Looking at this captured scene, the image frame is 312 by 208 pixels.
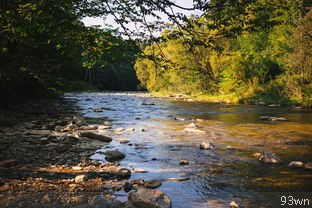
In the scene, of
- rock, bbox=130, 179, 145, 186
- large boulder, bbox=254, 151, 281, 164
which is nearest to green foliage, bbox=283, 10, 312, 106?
large boulder, bbox=254, 151, 281, 164

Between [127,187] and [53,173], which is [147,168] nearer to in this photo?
[127,187]

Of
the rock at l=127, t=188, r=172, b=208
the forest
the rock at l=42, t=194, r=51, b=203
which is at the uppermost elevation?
the forest

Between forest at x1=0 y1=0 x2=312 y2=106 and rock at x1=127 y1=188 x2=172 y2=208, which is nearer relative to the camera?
forest at x1=0 y1=0 x2=312 y2=106

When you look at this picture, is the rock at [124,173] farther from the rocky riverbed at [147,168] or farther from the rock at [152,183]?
the rock at [152,183]

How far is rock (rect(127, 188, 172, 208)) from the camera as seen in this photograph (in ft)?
14.3

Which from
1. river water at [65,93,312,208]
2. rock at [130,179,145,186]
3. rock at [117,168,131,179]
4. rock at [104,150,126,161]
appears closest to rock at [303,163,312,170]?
river water at [65,93,312,208]

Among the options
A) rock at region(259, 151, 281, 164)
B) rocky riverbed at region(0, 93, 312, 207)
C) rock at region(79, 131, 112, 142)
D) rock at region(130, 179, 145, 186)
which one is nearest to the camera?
rocky riverbed at region(0, 93, 312, 207)

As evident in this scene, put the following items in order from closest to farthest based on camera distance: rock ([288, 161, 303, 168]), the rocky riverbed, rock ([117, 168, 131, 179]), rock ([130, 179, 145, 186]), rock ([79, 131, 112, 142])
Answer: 1. the rocky riverbed
2. rock ([130, 179, 145, 186])
3. rock ([117, 168, 131, 179])
4. rock ([288, 161, 303, 168])
5. rock ([79, 131, 112, 142])

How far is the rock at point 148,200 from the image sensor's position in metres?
4.36

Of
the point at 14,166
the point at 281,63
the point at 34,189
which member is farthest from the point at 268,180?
the point at 281,63

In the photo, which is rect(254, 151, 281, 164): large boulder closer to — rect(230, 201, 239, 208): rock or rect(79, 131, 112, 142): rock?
rect(230, 201, 239, 208): rock

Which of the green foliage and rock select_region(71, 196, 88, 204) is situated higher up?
the green foliage

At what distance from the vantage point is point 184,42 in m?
3.78

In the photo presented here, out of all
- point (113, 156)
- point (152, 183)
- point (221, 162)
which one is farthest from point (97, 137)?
point (152, 183)
